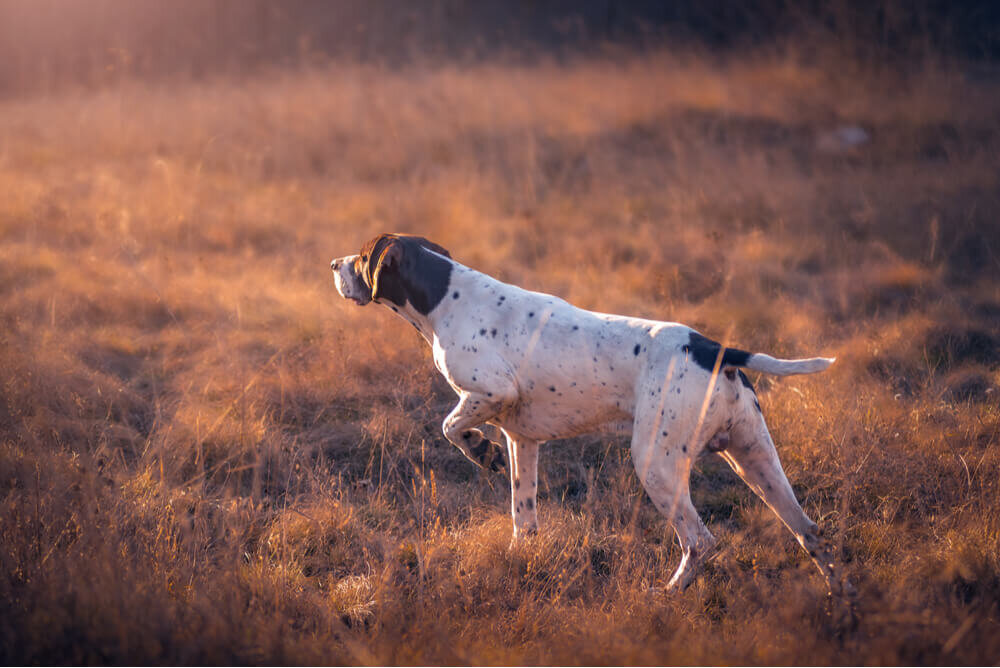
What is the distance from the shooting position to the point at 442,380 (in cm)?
635

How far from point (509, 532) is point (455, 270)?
4.88 ft

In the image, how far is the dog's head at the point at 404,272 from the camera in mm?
4199

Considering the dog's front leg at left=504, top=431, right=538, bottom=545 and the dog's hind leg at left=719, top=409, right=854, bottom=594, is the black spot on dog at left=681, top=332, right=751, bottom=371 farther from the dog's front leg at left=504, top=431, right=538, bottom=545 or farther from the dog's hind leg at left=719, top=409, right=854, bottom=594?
the dog's front leg at left=504, top=431, right=538, bottom=545

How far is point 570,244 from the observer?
9.41 metres

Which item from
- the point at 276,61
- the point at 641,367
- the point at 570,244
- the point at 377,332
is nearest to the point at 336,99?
the point at 276,61

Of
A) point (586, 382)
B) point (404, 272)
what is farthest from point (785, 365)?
point (404, 272)

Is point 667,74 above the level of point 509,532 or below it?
above

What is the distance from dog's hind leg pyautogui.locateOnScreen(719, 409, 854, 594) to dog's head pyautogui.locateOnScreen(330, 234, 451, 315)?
5.56 ft

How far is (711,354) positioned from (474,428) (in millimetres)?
1291

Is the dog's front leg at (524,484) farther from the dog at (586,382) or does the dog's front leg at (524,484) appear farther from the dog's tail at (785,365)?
the dog's tail at (785,365)

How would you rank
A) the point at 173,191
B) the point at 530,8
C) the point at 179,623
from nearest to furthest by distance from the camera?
the point at 179,623 < the point at 173,191 < the point at 530,8

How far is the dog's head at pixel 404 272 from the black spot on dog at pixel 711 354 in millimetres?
1364

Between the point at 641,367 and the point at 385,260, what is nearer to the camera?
the point at 641,367

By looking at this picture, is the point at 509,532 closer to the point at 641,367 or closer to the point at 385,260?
the point at 641,367
